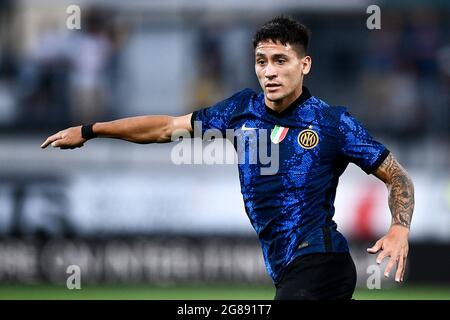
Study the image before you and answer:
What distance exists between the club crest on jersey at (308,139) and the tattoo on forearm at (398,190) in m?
0.46

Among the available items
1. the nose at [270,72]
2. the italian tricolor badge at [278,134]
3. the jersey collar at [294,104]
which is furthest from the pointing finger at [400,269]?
the nose at [270,72]

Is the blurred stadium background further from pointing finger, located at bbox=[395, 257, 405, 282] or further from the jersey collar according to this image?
pointing finger, located at bbox=[395, 257, 405, 282]

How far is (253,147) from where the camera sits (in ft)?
23.5

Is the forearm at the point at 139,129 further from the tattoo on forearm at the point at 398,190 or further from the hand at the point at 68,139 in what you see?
the tattoo on forearm at the point at 398,190

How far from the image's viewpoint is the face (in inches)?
277

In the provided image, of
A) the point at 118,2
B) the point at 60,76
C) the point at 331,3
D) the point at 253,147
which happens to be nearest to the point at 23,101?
the point at 60,76

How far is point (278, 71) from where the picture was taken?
277 inches

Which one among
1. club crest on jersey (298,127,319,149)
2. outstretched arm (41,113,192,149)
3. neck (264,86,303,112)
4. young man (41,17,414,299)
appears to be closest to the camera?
young man (41,17,414,299)

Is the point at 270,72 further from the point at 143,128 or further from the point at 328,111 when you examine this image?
the point at 143,128

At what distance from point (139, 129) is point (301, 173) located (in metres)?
1.21

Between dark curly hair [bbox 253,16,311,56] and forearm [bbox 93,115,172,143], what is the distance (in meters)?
0.86

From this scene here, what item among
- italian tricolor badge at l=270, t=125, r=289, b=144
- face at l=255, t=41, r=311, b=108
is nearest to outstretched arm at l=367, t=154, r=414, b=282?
italian tricolor badge at l=270, t=125, r=289, b=144

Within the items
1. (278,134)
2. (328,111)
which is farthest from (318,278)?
(328,111)
